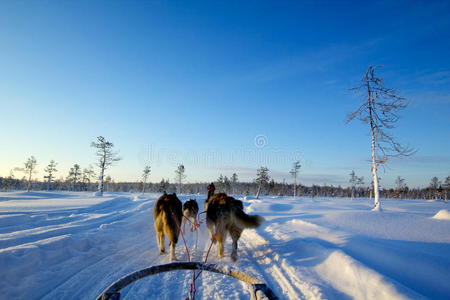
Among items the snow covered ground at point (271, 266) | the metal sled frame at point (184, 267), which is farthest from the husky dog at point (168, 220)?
the metal sled frame at point (184, 267)

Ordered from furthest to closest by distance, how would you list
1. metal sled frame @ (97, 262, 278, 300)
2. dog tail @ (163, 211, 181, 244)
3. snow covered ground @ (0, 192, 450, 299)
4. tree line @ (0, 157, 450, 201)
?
1. tree line @ (0, 157, 450, 201)
2. dog tail @ (163, 211, 181, 244)
3. snow covered ground @ (0, 192, 450, 299)
4. metal sled frame @ (97, 262, 278, 300)

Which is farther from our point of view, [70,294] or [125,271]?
[125,271]

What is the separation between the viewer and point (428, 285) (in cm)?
337

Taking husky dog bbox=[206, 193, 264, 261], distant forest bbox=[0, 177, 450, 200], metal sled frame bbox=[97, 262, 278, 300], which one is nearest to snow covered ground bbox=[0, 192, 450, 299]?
husky dog bbox=[206, 193, 264, 261]

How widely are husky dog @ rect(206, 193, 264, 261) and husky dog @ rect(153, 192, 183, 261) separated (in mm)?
856

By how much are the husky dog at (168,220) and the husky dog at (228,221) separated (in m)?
0.86

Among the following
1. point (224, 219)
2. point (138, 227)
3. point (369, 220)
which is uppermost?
point (224, 219)

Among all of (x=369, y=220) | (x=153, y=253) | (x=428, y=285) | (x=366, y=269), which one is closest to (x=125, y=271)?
(x=153, y=253)

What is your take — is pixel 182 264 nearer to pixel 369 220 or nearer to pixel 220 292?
pixel 220 292

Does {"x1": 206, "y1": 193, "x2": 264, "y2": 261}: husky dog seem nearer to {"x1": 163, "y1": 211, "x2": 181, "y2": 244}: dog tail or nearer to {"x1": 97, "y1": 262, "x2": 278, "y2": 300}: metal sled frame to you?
{"x1": 163, "y1": 211, "x2": 181, "y2": 244}: dog tail

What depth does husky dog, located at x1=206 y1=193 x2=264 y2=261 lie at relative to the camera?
17.9 feet

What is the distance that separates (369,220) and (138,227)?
9.29m

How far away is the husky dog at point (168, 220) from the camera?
17.6ft

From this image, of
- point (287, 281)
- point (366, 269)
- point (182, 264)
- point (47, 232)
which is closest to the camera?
point (182, 264)
